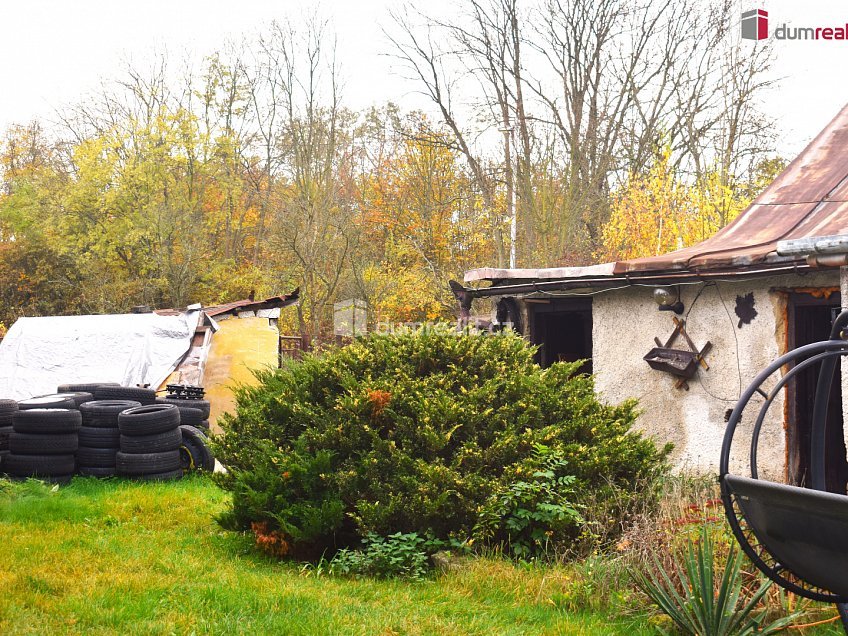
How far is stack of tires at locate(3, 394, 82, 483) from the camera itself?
33.6 ft

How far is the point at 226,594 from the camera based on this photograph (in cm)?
559

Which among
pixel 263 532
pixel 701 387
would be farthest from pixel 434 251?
pixel 263 532

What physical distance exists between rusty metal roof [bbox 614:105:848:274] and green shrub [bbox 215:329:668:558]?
2222mm

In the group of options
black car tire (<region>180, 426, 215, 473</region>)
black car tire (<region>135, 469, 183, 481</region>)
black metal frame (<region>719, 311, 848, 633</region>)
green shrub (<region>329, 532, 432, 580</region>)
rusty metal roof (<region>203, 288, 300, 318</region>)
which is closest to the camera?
black metal frame (<region>719, 311, 848, 633</region>)

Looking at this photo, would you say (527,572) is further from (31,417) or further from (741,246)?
(31,417)

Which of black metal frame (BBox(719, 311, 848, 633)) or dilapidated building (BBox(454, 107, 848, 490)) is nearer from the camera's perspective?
black metal frame (BBox(719, 311, 848, 633))

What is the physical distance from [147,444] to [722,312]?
7297mm

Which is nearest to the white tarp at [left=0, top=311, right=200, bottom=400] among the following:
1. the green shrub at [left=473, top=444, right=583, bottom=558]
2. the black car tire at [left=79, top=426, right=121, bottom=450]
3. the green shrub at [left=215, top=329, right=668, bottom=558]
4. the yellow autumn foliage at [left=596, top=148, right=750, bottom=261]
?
the black car tire at [left=79, top=426, right=121, bottom=450]

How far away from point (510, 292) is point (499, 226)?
13.1 meters

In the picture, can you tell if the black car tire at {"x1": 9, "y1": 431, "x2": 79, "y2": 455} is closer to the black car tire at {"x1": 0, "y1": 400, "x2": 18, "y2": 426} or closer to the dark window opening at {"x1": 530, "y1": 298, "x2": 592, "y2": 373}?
the black car tire at {"x1": 0, "y1": 400, "x2": 18, "y2": 426}

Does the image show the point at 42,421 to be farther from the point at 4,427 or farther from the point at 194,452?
the point at 194,452

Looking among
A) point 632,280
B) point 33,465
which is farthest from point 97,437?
point 632,280

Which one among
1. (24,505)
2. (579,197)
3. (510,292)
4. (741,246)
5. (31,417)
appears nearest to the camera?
(24,505)

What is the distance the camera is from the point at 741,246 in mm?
9297
